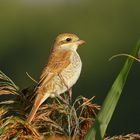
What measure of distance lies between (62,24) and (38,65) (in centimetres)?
251

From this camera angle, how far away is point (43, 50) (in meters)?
17.0

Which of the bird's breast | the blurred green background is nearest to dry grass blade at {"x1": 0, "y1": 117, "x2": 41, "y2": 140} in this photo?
the bird's breast

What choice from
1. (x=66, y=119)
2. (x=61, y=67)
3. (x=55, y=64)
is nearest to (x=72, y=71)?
(x=61, y=67)

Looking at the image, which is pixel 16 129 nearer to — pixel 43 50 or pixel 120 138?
pixel 120 138

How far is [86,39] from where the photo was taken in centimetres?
1675

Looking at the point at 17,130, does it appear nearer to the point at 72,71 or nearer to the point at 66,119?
the point at 66,119

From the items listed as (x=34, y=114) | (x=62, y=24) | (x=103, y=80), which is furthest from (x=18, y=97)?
(x=62, y=24)

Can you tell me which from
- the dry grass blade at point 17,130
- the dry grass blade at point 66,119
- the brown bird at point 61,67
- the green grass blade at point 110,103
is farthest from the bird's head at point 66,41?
the green grass blade at point 110,103

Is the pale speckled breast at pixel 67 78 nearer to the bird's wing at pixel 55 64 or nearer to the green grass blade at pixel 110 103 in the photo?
the bird's wing at pixel 55 64

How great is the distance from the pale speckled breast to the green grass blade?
6.65 feet

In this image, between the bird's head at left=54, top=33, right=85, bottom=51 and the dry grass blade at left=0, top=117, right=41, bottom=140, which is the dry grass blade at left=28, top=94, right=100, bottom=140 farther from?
the bird's head at left=54, top=33, right=85, bottom=51

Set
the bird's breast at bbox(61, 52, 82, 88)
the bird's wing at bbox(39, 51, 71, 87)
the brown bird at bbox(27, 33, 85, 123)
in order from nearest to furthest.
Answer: the bird's wing at bbox(39, 51, 71, 87), the brown bird at bbox(27, 33, 85, 123), the bird's breast at bbox(61, 52, 82, 88)

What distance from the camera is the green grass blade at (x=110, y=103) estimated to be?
3254 mm

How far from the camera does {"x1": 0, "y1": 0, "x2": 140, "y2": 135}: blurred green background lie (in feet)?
46.0
